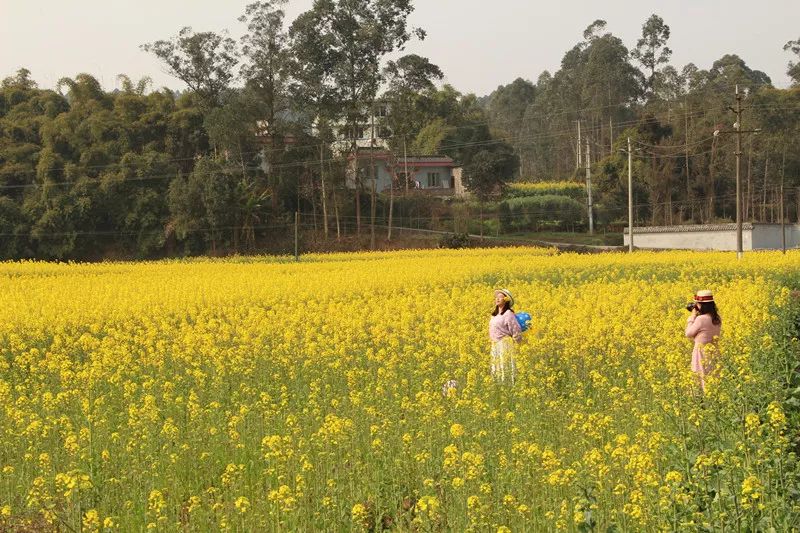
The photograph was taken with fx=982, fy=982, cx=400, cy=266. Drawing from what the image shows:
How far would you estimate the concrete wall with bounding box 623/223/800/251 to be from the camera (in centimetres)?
4619

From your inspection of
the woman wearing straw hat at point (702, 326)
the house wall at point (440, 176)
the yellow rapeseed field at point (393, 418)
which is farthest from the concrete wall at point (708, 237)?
the woman wearing straw hat at point (702, 326)

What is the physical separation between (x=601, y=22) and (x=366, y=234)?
1650 inches

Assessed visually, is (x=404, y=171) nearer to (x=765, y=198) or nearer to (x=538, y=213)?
(x=538, y=213)

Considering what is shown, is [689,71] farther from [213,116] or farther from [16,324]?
[16,324]

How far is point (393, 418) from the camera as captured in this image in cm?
782

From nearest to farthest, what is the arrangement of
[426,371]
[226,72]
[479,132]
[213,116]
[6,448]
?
[6,448] → [426,371] → [213,116] → [226,72] → [479,132]

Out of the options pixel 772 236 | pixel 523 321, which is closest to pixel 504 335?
pixel 523 321

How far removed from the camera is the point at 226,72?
169 ft

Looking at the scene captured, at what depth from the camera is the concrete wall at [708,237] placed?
46188 millimetres

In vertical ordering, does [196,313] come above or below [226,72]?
below

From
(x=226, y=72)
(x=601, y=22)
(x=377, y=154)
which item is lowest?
(x=377, y=154)

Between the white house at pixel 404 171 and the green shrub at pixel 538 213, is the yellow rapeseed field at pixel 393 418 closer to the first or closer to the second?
the white house at pixel 404 171

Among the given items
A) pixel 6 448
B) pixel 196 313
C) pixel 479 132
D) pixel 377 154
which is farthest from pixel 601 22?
pixel 6 448

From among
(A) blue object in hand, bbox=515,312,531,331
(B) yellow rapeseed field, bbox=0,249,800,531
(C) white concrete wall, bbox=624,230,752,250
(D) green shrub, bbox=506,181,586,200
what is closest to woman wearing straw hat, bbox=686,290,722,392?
(B) yellow rapeseed field, bbox=0,249,800,531
